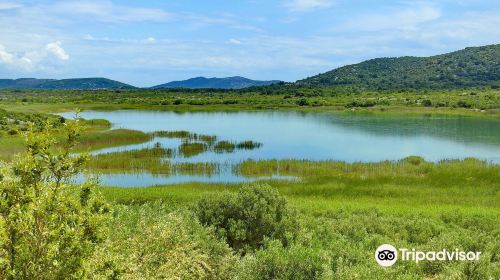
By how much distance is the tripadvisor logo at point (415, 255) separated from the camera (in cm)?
1338

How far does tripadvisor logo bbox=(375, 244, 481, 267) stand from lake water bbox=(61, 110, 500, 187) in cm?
2326

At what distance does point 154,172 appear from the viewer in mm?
41656

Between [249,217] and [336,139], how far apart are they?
4896cm

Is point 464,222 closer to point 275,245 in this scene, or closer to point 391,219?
point 391,219

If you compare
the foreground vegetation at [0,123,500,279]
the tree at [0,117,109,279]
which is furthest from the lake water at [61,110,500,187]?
the tree at [0,117,109,279]

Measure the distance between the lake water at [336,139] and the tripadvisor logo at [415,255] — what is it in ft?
76.3

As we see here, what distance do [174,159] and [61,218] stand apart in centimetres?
4130

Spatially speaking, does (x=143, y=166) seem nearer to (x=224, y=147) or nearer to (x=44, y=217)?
(x=224, y=147)

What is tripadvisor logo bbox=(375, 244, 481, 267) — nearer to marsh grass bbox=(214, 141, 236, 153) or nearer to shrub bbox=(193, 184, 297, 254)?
shrub bbox=(193, 184, 297, 254)

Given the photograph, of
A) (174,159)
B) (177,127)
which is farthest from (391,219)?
(177,127)

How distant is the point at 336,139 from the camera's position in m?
63.4

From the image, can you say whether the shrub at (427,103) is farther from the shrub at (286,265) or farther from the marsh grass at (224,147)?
the shrub at (286,265)

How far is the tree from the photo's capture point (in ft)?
19.5

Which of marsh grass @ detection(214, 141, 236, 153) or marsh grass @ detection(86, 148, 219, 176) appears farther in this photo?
marsh grass @ detection(214, 141, 236, 153)
